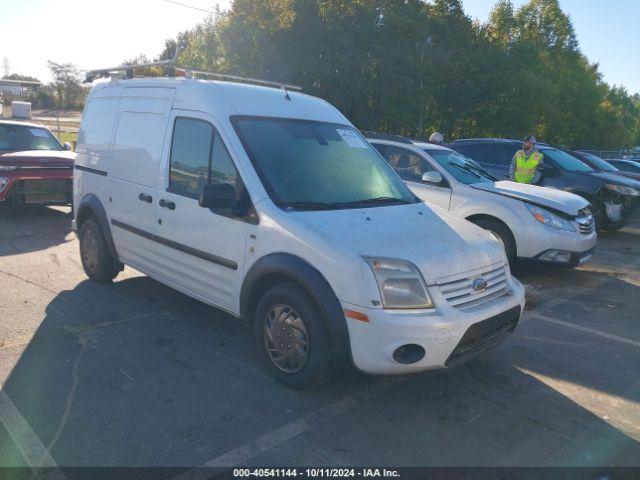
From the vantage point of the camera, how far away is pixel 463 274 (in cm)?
358

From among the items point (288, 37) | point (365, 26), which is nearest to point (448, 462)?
point (288, 37)

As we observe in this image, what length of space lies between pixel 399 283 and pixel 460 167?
4.95 metres

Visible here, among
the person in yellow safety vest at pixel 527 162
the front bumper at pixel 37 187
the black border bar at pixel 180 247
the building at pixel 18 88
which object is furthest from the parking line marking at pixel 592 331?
the building at pixel 18 88

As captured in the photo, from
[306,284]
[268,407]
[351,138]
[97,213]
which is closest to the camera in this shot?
[306,284]

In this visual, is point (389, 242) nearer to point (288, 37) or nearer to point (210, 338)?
point (210, 338)

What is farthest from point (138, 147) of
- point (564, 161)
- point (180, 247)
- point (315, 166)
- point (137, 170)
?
point (564, 161)

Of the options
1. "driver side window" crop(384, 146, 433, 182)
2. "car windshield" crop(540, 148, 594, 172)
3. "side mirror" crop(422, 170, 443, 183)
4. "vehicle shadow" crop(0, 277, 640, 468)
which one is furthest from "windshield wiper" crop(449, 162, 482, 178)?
"car windshield" crop(540, 148, 594, 172)

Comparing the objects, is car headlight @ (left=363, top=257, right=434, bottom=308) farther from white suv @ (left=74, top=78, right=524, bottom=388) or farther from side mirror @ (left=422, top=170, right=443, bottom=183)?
side mirror @ (left=422, top=170, right=443, bottom=183)

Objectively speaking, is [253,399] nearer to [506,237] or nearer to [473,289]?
[473,289]

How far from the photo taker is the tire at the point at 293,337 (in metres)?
3.51

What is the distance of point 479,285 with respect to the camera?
3639mm

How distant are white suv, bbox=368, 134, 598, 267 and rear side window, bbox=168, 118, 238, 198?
12.0ft

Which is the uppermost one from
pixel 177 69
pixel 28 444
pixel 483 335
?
pixel 177 69

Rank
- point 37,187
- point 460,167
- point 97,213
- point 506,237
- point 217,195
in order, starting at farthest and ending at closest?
point 37,187 < point 460,167 < point 506,237 < point 97,213 < point 217,195
